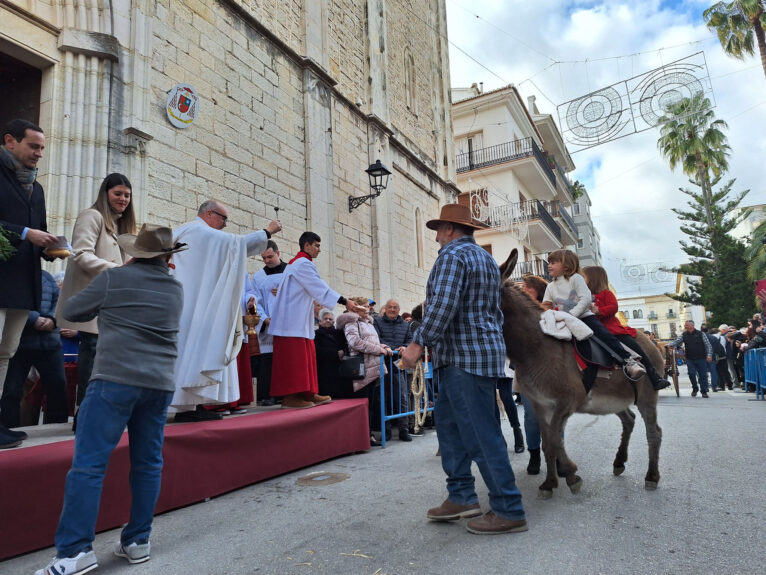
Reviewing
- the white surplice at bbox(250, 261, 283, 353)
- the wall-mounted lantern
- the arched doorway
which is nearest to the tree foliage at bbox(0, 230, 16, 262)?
the white surplice at bbox(250, 261, 283, 353)

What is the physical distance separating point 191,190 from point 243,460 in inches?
197

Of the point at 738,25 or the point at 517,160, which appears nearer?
the point at 738,25

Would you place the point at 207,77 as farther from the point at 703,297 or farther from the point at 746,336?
the point at 703,297

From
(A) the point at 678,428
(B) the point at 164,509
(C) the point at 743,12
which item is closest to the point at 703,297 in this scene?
(C) the point at 743,12

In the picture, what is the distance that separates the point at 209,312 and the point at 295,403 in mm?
1594

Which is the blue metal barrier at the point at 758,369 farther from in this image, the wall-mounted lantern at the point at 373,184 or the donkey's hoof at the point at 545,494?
the donkey's hoof at the point at 545,494

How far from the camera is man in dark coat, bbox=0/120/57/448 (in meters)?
Result: 3.51

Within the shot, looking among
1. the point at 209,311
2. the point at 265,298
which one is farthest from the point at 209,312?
the point at 265,298

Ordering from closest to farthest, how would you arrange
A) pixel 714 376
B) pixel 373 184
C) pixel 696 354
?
pixel 373 184 → pixel 696 354 → pixel 714 376

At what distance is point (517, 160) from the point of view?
26.2m

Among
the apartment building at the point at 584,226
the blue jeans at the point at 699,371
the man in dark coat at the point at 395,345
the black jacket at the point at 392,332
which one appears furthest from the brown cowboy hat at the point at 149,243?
the apartment building at the point at 584,226

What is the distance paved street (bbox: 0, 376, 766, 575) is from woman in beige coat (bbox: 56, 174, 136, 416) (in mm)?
1559

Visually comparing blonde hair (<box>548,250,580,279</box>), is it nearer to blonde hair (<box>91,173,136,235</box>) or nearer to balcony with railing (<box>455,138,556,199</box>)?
blonde hair (<box>91,173,136,235</box>)

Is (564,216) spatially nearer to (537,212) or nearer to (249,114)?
(537,212)
